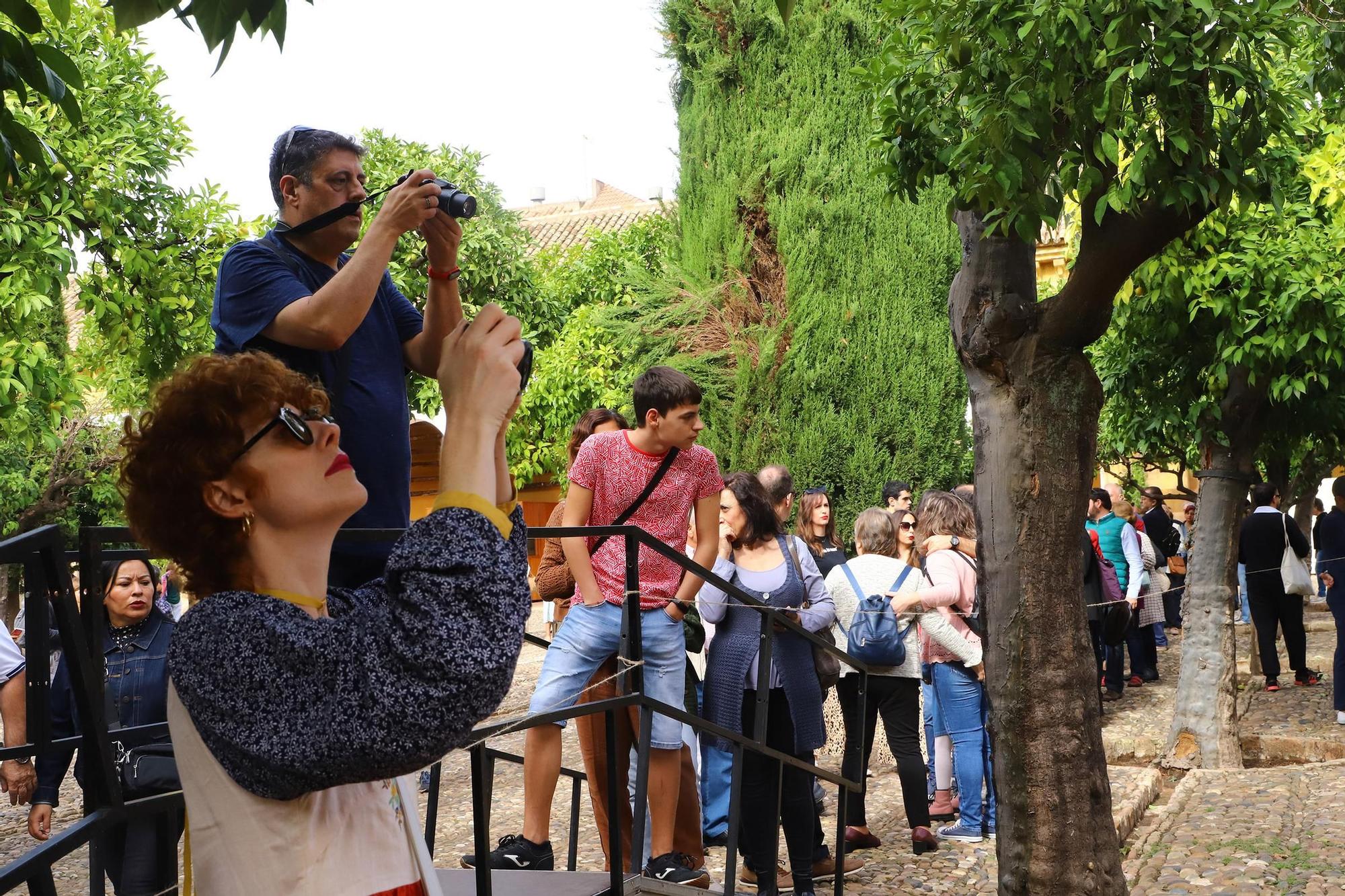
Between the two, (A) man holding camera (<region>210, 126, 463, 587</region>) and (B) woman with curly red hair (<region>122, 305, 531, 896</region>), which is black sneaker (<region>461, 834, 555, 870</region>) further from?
(B) woman with curly red hair (<region>122, 305, 531, 896</region>)

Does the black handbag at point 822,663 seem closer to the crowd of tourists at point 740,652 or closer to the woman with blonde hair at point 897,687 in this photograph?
the crowd of tourists at point 740,652

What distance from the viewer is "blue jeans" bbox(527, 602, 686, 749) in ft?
14.9

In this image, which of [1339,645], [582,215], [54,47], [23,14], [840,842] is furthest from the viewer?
[582,215]

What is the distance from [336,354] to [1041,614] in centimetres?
363

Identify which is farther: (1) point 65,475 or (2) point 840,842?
(1) point 65,475

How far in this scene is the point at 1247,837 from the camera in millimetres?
7051

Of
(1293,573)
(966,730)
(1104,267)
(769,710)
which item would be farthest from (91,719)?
(1293,573)

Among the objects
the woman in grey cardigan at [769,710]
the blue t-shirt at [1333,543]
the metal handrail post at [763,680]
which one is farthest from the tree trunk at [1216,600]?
the metal handrail post at [763,680]

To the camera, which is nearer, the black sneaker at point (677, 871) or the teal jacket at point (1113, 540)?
the black sneaker at point (677, 871)

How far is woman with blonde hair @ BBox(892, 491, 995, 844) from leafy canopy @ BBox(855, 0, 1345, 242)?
2.56m

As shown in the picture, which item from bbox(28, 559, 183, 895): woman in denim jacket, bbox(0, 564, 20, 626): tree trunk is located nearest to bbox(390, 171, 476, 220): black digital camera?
bbox(28, 559, 183, 895): woman in denim jacket

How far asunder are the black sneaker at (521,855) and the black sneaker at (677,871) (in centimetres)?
35

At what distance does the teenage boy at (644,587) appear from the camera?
14.8 ft

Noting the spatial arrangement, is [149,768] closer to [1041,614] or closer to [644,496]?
[644,496]
